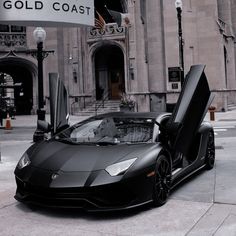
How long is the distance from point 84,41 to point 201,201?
28.2m

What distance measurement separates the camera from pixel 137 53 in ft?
103

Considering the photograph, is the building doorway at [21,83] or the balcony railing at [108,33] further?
the building doorway at [21,83]

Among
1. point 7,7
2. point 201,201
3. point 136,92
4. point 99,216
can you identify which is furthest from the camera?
point 136,92

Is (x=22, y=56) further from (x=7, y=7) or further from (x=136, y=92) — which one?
(x=7, y=7)

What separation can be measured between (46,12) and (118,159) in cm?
797

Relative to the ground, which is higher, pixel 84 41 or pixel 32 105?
pixel 84 41

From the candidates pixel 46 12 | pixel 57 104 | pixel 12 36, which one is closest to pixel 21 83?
pixel 12 36

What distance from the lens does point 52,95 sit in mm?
8422

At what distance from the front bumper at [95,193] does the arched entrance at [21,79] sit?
102 feet

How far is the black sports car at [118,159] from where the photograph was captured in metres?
5.20

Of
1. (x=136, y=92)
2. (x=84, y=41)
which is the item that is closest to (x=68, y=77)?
(x=84, y=41)

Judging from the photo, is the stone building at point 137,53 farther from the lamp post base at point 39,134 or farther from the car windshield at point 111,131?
the car windshield at point 111,131

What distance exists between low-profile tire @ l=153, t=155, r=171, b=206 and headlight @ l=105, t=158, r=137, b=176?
0.49 meters

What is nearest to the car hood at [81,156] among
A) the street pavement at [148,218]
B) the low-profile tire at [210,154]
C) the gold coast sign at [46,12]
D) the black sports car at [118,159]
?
the black sports car at [118,159]
